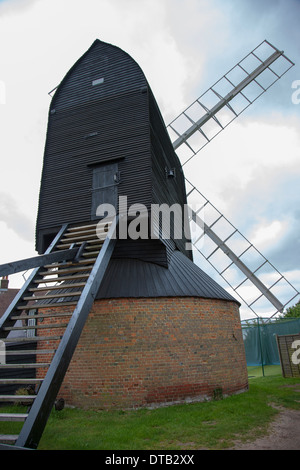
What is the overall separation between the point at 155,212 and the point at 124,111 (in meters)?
4.15

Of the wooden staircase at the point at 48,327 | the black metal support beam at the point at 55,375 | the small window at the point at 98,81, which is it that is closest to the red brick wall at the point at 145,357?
the wooden staircase at the point at 48,327

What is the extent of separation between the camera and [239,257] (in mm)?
20297

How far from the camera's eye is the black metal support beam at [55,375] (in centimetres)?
373

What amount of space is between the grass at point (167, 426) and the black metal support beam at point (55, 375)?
1.13 metres

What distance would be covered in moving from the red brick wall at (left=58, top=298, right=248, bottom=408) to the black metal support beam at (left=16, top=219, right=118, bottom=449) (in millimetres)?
2154

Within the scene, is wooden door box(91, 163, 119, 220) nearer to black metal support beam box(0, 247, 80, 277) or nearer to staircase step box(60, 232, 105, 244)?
staircase step box(60, 232, 105, 244)

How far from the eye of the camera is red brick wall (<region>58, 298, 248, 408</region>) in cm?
758

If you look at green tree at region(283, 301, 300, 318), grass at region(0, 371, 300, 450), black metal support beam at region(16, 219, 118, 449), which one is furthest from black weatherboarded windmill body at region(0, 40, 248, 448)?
green tree at region(283, 301, 300, 318)

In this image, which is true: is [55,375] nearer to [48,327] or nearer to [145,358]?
[48,327]

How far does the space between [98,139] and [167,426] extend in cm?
924

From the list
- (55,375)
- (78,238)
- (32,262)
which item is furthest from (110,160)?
(55,375)

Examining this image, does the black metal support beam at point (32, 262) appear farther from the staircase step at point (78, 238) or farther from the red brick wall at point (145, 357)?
the red brick wall at point (145, 357)

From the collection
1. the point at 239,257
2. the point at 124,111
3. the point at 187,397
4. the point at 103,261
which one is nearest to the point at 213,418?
the point at 187,397

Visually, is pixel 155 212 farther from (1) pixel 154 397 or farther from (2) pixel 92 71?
(2) pixel 92 71
